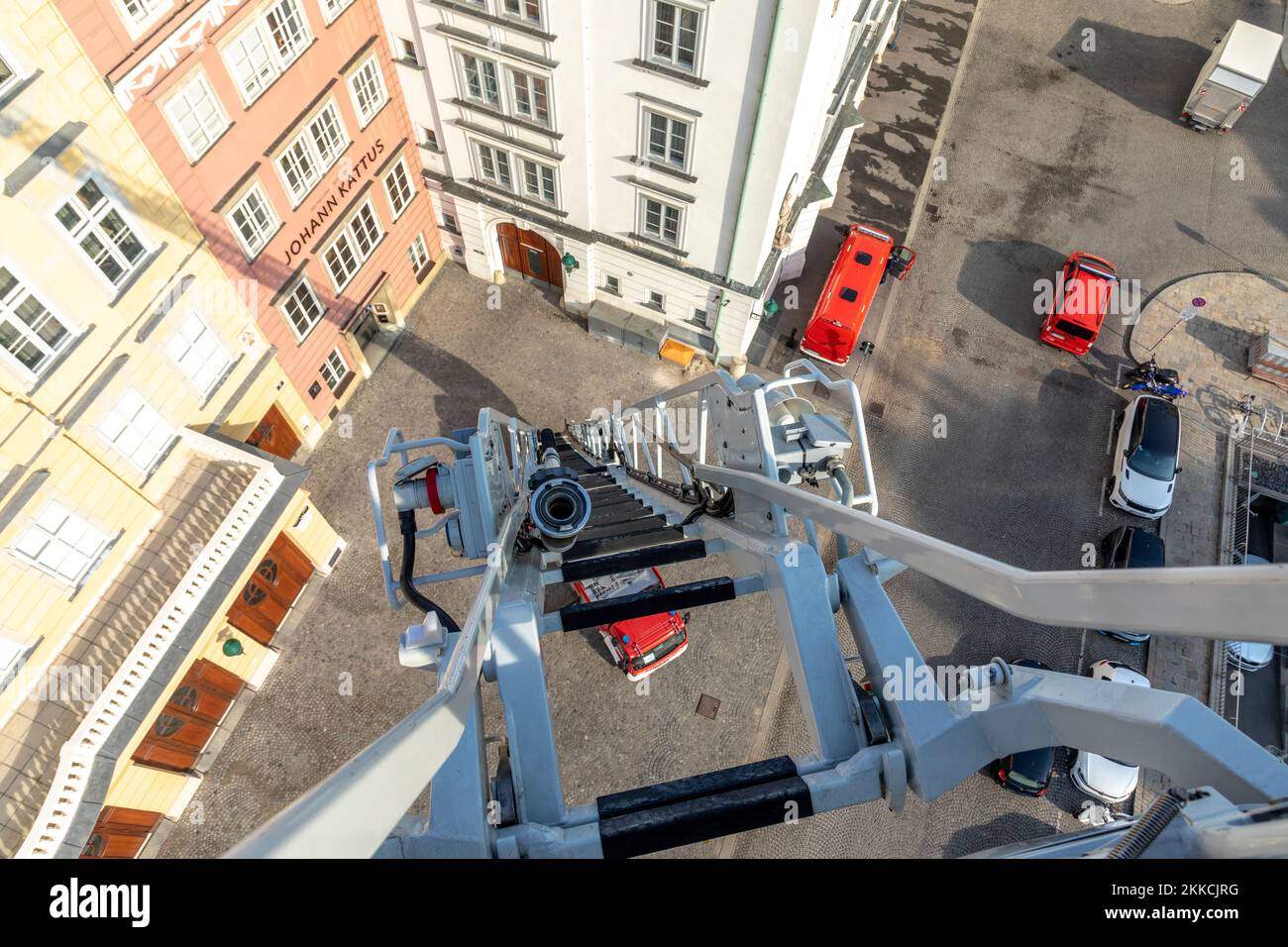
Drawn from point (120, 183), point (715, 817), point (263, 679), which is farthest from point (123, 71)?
point (715, 817)

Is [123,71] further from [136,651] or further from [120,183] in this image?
[136,651]

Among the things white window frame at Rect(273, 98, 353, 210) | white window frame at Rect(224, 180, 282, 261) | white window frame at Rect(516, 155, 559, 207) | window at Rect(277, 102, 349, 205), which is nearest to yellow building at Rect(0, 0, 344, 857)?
white window frame at Rect(224, 180, 282, 261)

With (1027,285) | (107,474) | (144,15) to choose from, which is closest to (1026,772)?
(1027,285)

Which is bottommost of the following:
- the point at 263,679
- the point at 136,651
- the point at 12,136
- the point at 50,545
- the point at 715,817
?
the point at 263,679

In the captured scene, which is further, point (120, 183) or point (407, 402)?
point (407, 402)

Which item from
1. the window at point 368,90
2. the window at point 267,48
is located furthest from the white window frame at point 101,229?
the window at point 368,90

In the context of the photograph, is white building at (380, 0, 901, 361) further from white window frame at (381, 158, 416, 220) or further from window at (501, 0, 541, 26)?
white window frame at (381, 158, 416, 220)
